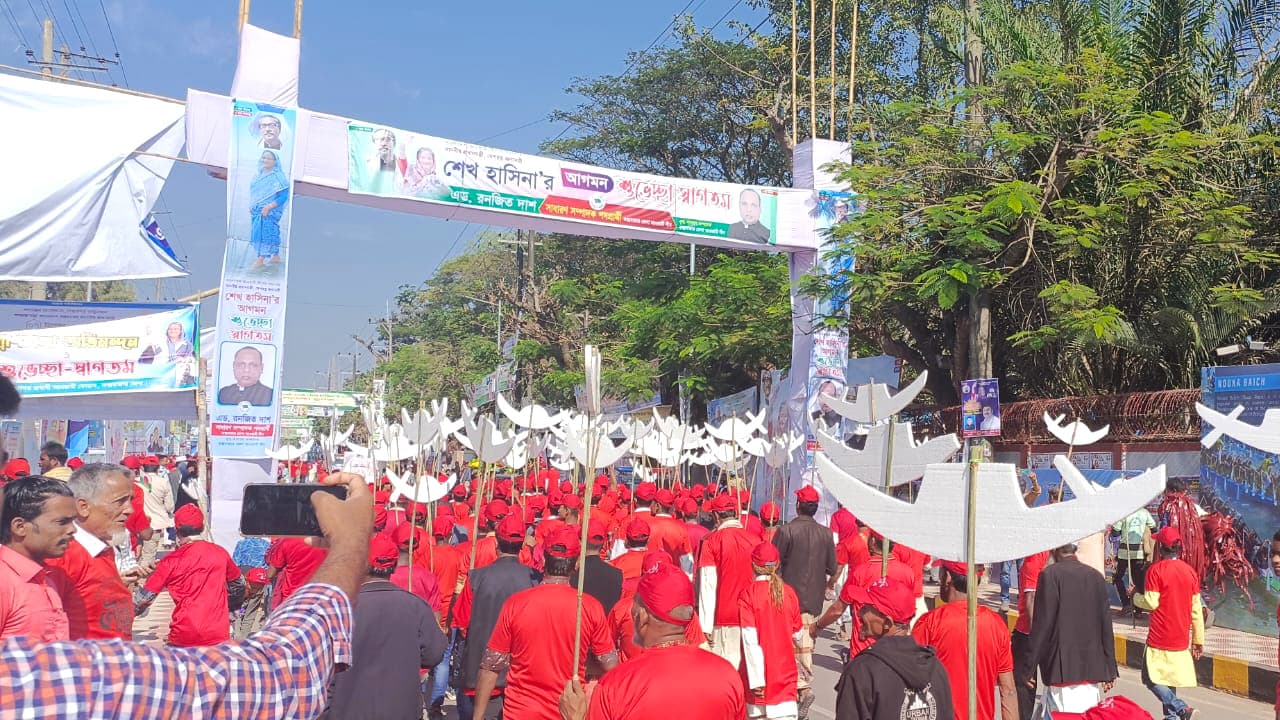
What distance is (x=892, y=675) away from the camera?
3990mm

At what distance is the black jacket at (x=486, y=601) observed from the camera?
613cm

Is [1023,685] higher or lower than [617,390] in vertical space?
lower

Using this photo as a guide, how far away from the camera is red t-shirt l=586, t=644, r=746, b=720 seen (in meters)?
3.58

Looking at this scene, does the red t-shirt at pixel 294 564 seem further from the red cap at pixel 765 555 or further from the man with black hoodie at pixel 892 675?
the man with black hoodie at pixel 892 675

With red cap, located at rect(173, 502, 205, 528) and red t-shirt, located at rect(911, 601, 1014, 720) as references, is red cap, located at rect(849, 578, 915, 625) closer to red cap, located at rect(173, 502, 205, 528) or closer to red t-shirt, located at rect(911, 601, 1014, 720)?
red t-shirt, located at rect(911, 601, 1014, 720)

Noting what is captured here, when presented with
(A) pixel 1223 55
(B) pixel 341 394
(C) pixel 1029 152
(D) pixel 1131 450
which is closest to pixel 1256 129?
(A) pixel 1223 55

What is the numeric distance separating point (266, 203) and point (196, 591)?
31.7 ft

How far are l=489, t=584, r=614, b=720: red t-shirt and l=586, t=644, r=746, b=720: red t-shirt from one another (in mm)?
1294

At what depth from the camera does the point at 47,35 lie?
2748 centimetres

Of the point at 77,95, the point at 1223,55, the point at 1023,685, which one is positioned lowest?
the point at 1023,685

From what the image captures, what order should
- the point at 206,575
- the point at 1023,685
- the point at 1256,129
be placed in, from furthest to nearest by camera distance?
the point at 1256,129, the point at 1023,685, the point at 206,575

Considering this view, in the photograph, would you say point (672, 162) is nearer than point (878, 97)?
No

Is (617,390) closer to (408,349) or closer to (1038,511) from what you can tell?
(1038,511)

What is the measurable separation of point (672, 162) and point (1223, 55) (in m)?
18.6
